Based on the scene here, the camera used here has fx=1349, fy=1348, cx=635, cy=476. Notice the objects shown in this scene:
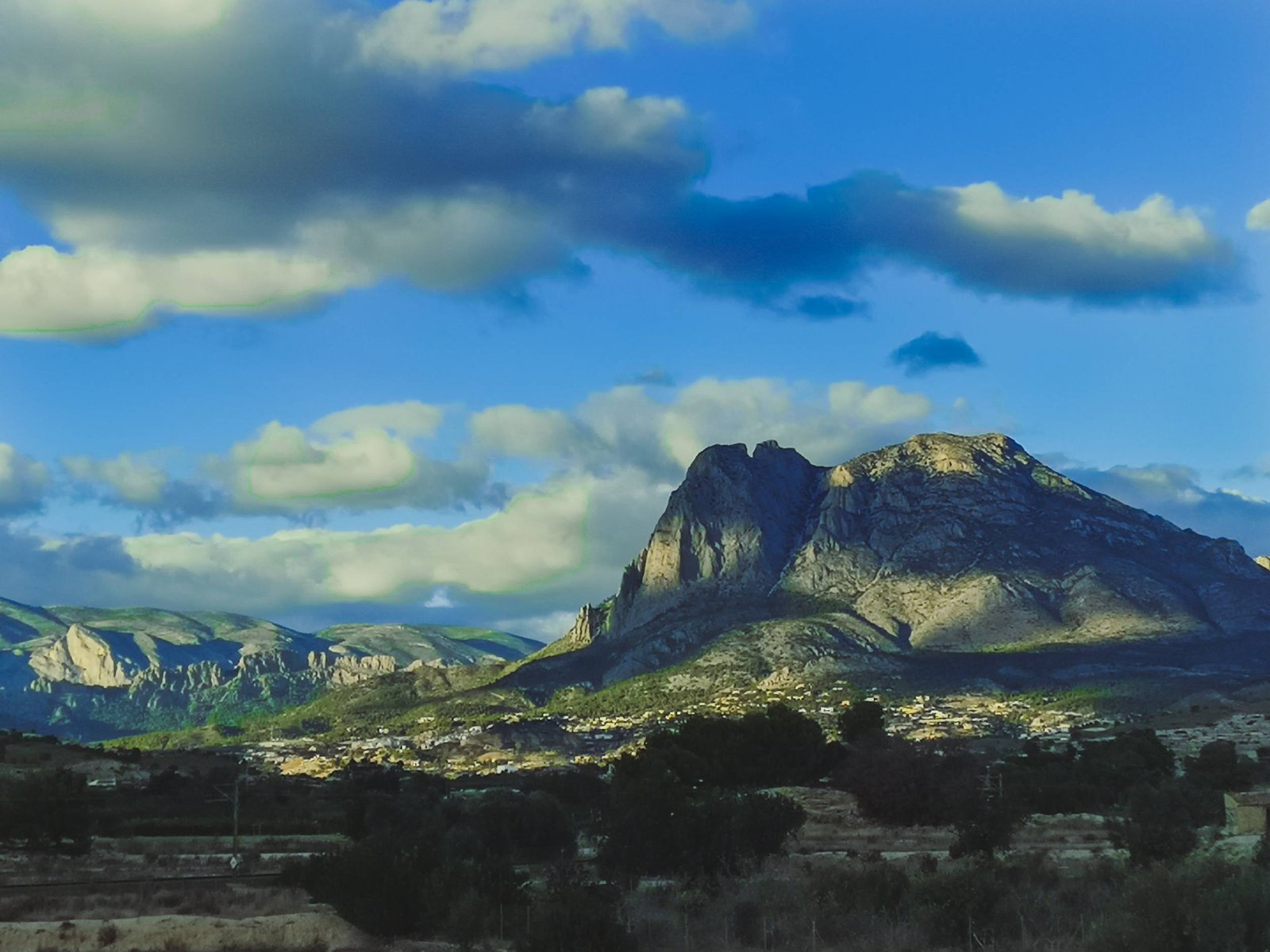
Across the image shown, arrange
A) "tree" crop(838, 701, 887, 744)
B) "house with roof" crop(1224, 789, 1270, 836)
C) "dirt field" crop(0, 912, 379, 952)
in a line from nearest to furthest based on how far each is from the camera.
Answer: "dirt field" crop(0, 912, 379, 952)
"house with roof" crop(1224, 789, 1270, 836)
"tree" crop(838, 701, 887, 744)

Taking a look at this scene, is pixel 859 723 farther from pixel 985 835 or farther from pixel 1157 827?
pixel 1157 827

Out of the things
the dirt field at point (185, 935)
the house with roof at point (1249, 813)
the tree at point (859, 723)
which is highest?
the tree at point (859, 723)

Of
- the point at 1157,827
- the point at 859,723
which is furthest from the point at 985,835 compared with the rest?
the point at 859,723

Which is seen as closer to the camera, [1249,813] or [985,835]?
[985,835]

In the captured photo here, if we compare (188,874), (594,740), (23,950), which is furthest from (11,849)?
(594,740)

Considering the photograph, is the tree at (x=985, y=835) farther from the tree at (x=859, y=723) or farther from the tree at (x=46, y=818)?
the tree at (x=859, y=723)

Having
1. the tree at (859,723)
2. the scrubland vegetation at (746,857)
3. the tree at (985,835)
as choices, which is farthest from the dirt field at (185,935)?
the tree at (859,723)

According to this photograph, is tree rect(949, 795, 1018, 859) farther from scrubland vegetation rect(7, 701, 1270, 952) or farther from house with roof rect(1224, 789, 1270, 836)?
house with roof rect(1224, 789, 1270, 836)

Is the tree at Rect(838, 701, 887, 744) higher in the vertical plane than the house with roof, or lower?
higher

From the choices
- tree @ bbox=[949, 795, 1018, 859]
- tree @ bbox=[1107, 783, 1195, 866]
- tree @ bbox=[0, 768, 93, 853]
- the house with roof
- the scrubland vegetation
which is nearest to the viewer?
the scrubland vegetation

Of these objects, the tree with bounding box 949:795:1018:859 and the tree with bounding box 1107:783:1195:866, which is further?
the tree with bounding box 949:795:1018:859

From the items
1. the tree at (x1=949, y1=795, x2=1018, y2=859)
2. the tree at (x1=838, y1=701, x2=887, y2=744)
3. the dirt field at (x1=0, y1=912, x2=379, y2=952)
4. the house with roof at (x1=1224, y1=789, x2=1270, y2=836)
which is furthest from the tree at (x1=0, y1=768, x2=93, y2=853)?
the tree at (x1=838, y1=701, x2=887, y2=744)

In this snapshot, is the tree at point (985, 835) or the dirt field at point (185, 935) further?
the tree at point (985, 835)

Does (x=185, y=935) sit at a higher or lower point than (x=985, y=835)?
lower
